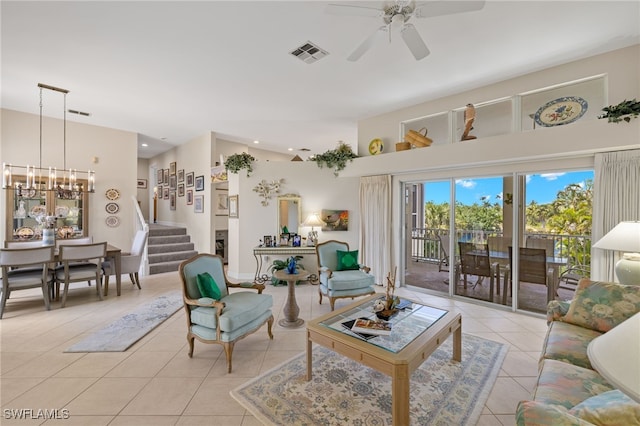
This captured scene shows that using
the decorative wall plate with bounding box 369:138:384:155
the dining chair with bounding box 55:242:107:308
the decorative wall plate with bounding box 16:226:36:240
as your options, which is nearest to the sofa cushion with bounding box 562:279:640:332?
the decorative wall plate with bounding box 369:138:384:155

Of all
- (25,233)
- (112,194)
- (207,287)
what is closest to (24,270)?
(25,233)

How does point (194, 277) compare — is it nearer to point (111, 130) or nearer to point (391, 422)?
point (391, 422)

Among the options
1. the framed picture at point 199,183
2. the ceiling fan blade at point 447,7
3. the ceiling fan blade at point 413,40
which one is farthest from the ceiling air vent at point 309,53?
the framed picture at point 199,183

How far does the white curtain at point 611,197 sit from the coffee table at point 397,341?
229cm

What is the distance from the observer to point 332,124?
5973mm

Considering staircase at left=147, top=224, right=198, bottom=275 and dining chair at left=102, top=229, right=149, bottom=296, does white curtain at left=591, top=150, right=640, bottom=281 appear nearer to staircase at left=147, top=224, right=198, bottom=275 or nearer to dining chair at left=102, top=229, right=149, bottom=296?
dining chair at left=102, top=229, right=149, bottom=296

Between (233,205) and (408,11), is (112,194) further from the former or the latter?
(408,11)

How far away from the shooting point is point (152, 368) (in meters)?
2.54

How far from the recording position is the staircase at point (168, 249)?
639cm

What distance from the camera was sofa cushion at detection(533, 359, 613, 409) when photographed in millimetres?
1464

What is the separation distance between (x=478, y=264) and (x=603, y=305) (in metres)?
2.13

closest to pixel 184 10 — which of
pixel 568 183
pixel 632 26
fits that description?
pixel 632 26

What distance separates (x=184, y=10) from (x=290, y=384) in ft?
11.9

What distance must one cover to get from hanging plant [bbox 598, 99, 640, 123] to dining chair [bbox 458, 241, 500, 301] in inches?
85.9
